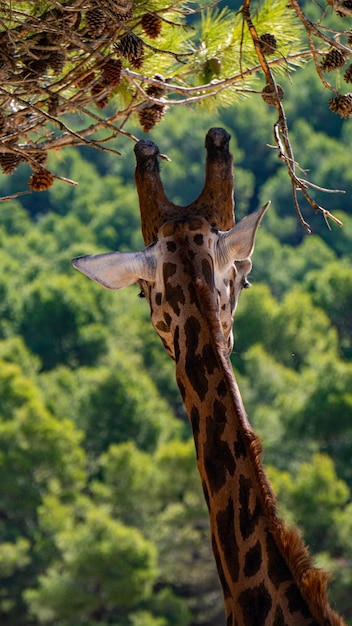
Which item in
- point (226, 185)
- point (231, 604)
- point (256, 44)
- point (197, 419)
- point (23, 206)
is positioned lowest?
point (231, 604)

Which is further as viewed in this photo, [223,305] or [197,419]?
[223,305]

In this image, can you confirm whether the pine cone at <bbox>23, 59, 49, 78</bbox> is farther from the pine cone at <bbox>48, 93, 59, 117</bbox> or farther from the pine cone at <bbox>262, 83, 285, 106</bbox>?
the pine cone at <bbox>262, 83, 285, 106</bbox>

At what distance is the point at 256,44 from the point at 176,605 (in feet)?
94.1

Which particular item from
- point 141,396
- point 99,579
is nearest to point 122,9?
point 99,579

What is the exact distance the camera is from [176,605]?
31547mm

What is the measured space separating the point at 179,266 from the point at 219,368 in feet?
1.31

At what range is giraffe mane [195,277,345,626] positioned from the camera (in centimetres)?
280

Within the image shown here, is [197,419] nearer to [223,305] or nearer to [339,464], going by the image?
[223,305]

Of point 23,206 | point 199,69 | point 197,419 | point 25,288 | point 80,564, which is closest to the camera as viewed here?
point 197,419

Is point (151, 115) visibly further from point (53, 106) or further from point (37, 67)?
point (37, 67)

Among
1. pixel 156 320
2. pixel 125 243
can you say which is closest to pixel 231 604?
pixel 156 320

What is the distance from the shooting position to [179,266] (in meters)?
3.62

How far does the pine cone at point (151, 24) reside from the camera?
4.27 metres

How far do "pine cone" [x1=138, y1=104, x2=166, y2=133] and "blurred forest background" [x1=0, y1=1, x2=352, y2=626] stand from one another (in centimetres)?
2176
